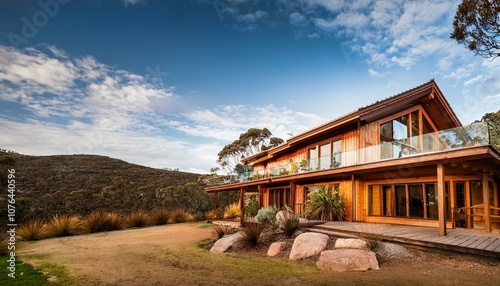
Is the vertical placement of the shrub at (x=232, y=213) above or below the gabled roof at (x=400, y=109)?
below

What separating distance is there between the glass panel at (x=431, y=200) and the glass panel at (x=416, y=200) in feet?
0.79

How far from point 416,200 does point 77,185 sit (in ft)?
101

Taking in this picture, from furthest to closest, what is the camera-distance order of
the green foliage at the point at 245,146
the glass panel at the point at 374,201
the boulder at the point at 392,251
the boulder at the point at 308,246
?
the green foliage at the point at 245,146
the glass panel at the point at 374,201
the boulder at the point at 308,246
the boulder at the point at 392,251

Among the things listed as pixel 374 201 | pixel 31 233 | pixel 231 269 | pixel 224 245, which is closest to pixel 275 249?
pixel 224 245

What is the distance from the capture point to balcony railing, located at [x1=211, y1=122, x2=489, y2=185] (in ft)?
27.3

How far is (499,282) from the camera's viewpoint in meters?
4.92

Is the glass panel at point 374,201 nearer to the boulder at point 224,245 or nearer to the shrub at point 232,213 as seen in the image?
the boulder at point 224,245

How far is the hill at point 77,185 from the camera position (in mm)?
21672

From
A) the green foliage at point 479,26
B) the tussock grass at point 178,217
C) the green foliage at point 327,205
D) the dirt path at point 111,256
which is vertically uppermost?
the green foliage at point 479,26

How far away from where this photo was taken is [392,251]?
6.99 metres

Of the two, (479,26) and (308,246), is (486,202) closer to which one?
(308,246)

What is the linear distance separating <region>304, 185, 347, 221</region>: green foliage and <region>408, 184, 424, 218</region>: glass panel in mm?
2947

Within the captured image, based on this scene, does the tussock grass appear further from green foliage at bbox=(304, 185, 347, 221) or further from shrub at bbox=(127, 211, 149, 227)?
green foliage at bbox=(304, 185, 347, 221)

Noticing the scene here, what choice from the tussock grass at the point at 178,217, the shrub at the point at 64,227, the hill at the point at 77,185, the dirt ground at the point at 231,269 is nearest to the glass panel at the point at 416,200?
the dirt ground at the point at 231,269
